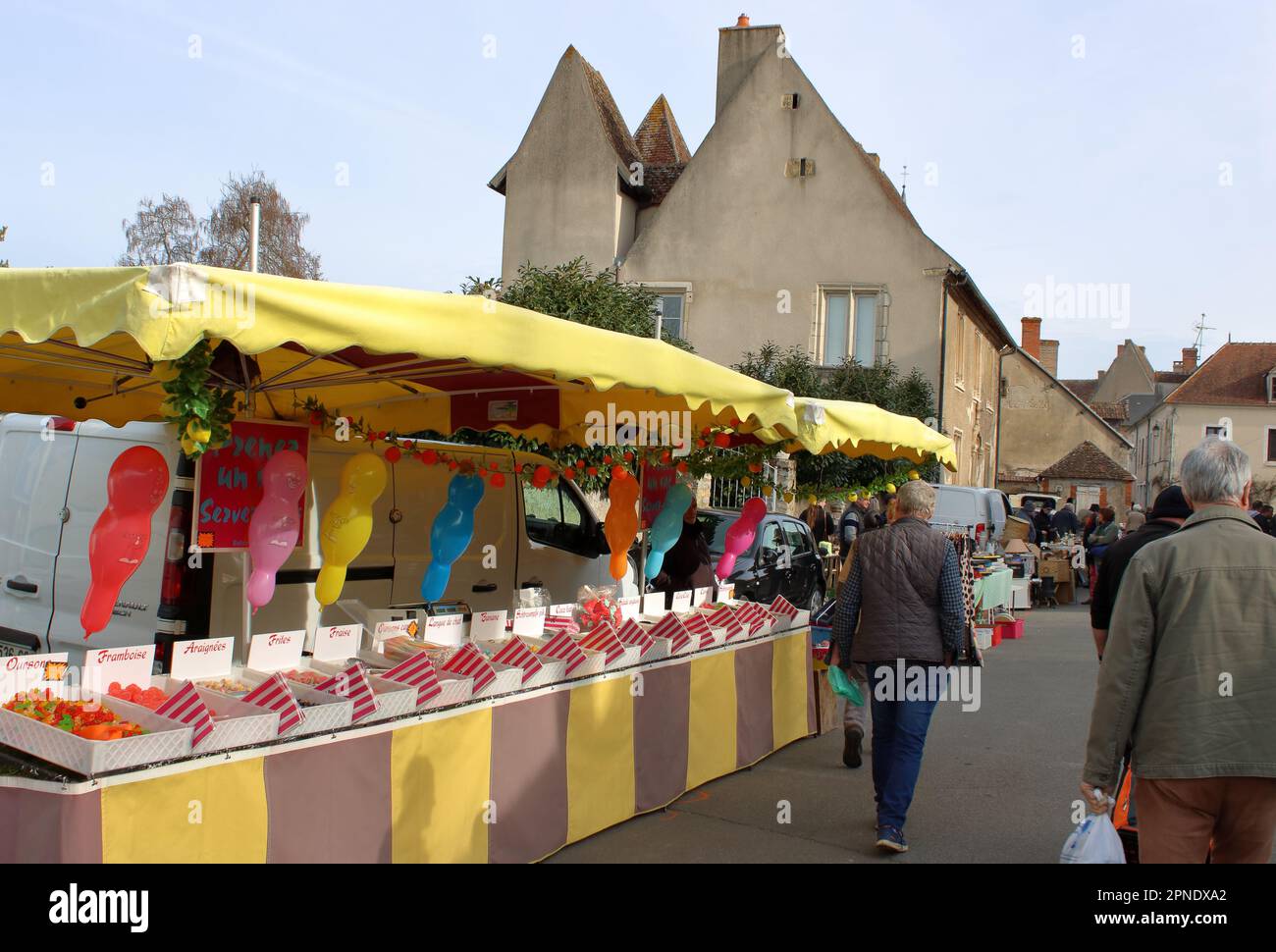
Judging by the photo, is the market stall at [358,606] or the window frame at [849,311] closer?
the market stall at [358,606]

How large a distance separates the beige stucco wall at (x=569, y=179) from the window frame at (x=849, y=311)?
4653 mm

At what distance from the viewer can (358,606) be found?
5.85m

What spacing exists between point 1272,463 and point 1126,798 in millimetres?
50797

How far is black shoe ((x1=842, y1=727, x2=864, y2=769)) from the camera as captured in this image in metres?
6.84

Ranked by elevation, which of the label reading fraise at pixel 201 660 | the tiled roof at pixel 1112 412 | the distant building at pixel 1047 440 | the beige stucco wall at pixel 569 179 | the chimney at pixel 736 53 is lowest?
the label reading fraise at pixel 201 660

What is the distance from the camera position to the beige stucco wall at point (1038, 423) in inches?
1576

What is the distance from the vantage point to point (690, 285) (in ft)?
75.7

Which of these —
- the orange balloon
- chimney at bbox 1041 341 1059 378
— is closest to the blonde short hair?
the orange balloon

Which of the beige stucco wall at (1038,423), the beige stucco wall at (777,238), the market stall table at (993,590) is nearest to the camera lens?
the market stall table at (993,590)

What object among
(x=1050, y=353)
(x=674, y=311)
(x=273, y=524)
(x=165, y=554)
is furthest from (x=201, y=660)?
(x=1050, y=353)

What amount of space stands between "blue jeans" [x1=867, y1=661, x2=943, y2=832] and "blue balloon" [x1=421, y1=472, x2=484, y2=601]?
235cm

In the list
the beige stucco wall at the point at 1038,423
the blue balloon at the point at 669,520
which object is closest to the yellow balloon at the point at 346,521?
the blue balloon at the point at 669,520

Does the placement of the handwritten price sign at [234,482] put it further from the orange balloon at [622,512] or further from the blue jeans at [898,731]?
the blue jeans at [898,731]

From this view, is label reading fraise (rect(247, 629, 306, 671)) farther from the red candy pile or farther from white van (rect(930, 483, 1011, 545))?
white van (rect(930, 483, 1011, 545))
